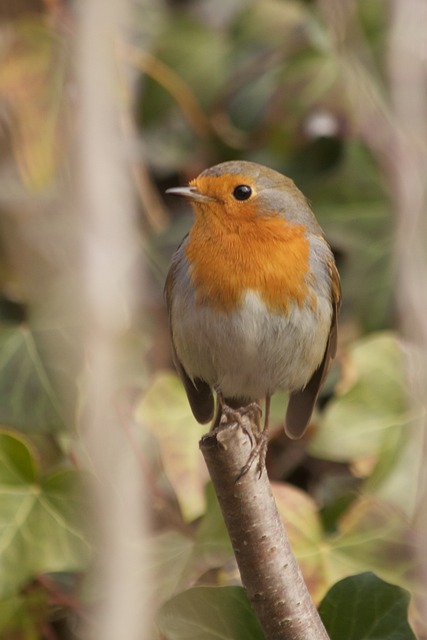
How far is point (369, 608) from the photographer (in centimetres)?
228

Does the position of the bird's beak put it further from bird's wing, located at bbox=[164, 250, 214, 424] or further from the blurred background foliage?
bird's wing, located at bbox=[164, 250, 214, 424]

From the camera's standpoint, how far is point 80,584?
9.95 ft

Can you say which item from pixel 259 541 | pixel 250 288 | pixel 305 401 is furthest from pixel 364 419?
pixel 259 541

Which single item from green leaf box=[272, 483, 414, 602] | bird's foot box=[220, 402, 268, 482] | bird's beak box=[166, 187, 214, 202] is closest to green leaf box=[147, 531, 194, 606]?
green leaf box=[272, 483, 414, 602]

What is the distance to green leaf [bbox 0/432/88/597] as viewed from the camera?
274cm

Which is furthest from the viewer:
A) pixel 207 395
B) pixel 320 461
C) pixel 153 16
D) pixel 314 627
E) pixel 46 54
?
pixel 153 16

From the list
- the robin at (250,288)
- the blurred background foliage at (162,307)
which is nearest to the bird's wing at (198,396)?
the robin at (250,288)

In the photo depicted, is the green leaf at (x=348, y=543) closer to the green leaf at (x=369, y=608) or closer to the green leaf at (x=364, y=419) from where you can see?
the green leaf at (x=364, y=419)

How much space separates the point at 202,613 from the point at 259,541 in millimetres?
351

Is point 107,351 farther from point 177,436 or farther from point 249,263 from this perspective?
point 177,436

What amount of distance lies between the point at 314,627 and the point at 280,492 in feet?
3.06

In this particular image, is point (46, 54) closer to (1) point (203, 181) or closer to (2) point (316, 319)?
(1) point (203, 181)

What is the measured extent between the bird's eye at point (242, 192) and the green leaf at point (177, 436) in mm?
821

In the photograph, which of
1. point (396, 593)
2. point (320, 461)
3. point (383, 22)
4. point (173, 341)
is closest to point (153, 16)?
point (383, 22)
